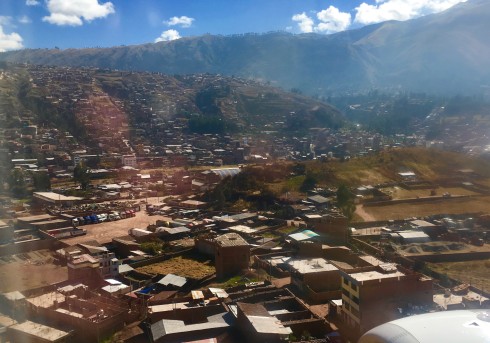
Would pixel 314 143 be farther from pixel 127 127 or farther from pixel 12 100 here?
pixel 12 100

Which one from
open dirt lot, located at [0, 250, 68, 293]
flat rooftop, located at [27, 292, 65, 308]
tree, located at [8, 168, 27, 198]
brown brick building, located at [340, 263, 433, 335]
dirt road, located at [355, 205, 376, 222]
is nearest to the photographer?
brown brick building, located at [340, 263, 433, 335]

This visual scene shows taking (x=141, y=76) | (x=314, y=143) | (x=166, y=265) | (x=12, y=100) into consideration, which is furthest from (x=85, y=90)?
(x=166, y=265)

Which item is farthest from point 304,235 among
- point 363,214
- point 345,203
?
point 363,214

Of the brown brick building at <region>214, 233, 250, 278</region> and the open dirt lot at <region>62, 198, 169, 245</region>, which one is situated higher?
the brown brick building at <region>214, 233, 250, 278</region>

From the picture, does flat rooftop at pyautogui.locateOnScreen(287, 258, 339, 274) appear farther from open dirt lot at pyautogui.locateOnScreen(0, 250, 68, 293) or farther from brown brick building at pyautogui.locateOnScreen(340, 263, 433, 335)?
open dirt lot at pyautogui.locateOnScreen(0, 250, 68, 293)

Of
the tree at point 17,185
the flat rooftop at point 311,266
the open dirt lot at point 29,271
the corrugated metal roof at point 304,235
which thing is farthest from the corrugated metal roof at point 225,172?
the flat rooftop at point 311,266

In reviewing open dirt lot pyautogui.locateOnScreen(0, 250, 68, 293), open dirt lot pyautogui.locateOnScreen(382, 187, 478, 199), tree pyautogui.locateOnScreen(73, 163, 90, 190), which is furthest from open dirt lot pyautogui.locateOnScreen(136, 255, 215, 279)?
tree pyautogui.locateOnScreen(73, 163, 90, 190)

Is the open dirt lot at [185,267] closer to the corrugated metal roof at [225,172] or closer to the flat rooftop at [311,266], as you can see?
the flat rooftop at [311,266]

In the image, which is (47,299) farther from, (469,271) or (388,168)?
(388,168)
